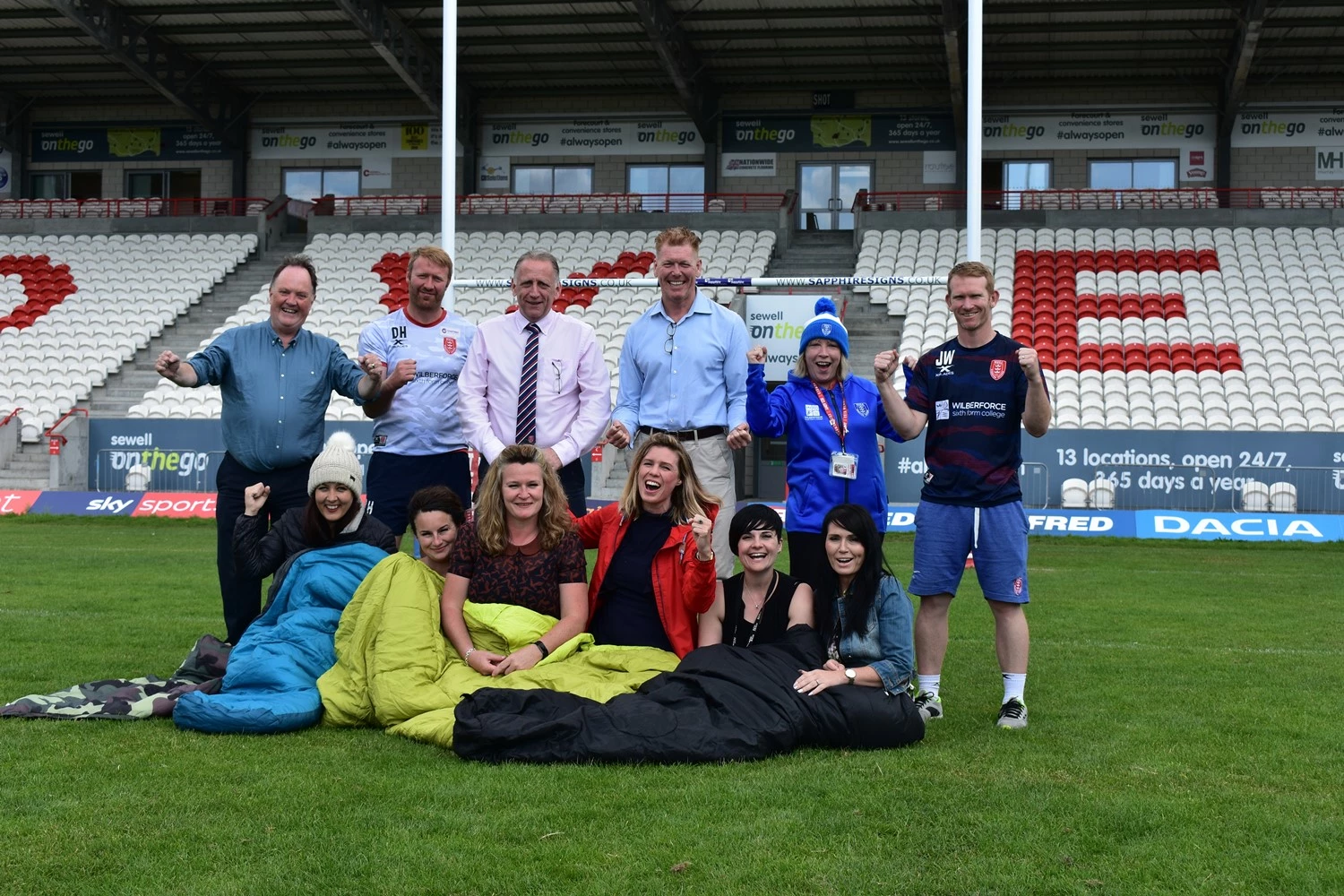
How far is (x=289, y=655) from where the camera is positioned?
4949 mm

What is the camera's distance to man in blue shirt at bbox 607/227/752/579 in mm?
5391

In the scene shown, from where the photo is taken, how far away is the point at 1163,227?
75.7ft

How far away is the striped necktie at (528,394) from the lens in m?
5.53

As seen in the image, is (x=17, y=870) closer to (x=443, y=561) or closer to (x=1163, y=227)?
(x=443, y=561)

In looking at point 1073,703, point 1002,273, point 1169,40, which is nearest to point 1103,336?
point 1002,273

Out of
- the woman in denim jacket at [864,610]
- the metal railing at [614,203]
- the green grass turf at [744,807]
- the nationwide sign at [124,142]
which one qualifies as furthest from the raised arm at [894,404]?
the nationwide sign at [124,142]

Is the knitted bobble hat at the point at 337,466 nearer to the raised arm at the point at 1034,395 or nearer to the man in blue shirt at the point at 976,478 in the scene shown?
the man in blue shirt at the point at 976,478

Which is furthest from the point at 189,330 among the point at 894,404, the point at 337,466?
the point at 894,404

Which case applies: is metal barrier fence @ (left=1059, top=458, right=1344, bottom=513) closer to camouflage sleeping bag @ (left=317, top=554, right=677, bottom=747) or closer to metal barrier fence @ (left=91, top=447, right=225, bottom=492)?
metal barrier fence @ (left=91, top=447, right=225, bottom=492)

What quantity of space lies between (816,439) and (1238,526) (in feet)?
33.0

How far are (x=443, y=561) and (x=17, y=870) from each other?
2356 mm

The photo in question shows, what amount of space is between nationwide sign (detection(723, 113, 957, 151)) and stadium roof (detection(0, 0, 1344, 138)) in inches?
23.3

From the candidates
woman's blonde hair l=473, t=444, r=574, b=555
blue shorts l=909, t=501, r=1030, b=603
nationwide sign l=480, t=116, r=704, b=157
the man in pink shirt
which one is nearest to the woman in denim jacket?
blue shorts l=909, t=501, r=1030, b=603

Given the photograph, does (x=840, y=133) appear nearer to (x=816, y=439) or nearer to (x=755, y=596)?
(x=816, y=439)
